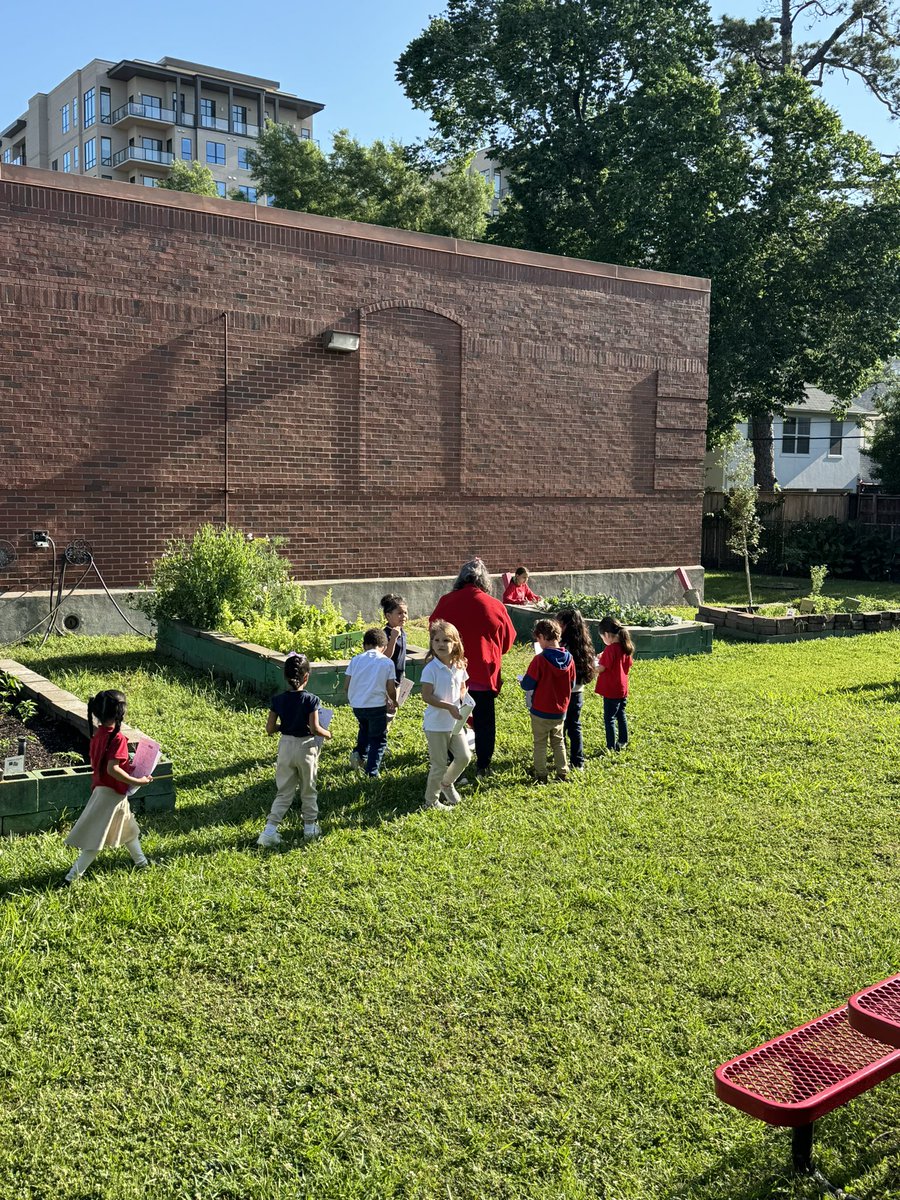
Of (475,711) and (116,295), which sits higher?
(116,295)

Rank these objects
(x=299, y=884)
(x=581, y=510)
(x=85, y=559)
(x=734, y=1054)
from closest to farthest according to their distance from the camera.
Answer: (x=734, y=1054) → (x=299, y=884) → (x=85, y=559) → (x=581, y=510)

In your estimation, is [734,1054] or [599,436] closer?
[734,1054]

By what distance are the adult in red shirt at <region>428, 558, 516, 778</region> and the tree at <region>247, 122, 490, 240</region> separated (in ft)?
107

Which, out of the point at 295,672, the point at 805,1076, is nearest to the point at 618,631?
the point at 295,672

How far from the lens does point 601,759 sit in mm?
8438

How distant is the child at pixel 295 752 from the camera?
6305 mm

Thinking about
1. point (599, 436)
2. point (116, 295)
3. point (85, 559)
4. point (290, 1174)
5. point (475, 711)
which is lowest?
point (290, 1174)

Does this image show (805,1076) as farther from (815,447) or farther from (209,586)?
(815,447)

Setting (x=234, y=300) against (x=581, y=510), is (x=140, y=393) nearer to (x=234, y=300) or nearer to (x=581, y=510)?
(x=234, y=300)

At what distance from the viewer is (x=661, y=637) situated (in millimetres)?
12953

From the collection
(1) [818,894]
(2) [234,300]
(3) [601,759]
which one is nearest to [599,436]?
(2) [234,300]

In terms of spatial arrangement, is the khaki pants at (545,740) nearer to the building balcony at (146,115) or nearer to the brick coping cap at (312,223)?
the brick coping cap at (312,223)

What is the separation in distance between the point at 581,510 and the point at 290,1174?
49.7 feet

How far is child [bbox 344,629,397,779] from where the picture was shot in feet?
24.7
